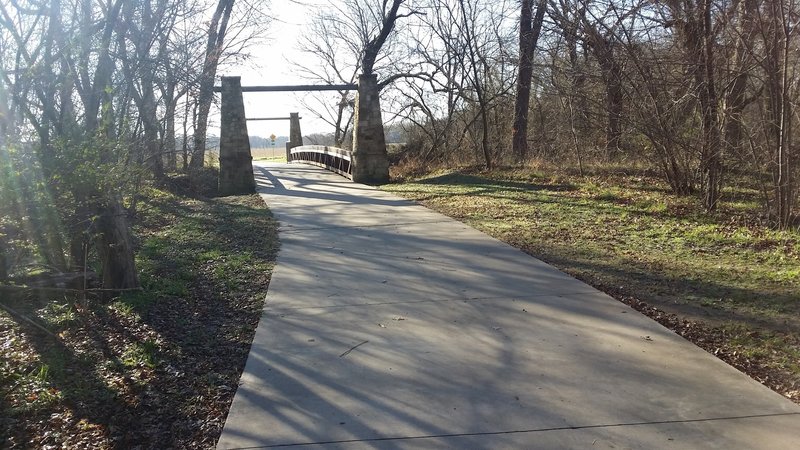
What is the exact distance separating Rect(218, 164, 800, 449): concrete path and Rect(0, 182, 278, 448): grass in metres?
0.25

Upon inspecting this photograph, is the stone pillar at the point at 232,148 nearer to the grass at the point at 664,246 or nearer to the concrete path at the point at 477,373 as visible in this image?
the grass at the point at 664,246

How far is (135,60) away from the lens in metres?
8.59

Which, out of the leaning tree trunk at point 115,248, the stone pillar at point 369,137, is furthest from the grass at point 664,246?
the stone pillar at point 369,137

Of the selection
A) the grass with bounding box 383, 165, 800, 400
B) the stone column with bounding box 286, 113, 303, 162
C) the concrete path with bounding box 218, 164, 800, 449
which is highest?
the stone column with bounding box 286, 113, 303, 162

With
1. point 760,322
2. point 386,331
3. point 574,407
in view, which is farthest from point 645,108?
point 574,407

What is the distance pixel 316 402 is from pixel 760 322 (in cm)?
Result: 377

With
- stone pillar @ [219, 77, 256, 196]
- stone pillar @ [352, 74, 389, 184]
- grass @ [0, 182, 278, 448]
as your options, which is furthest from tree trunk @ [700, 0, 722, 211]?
stone pillar @ [219, 77, 256, 196]

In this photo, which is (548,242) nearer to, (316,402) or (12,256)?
(316,402)

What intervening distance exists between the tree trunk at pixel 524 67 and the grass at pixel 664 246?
3.75 m

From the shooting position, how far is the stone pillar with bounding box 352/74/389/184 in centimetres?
1989

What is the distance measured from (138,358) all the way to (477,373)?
257 cm

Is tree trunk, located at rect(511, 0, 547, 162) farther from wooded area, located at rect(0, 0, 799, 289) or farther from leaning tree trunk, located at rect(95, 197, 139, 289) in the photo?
leaning tree trunk, located at rect(95, 197, 139, 289)

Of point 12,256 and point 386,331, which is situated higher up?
point 12,256

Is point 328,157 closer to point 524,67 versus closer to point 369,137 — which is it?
point 369,137
